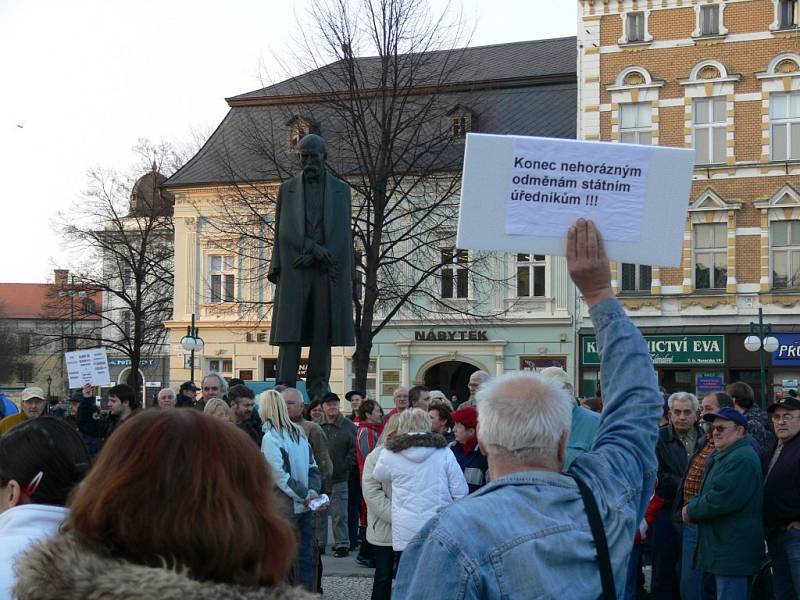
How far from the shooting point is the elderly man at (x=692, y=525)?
28.1 ft

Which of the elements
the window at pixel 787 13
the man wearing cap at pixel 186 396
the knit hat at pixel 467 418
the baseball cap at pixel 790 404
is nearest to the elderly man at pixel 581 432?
the baseball cap at pixel 790 404

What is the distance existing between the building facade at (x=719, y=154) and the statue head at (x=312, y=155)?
24.6m

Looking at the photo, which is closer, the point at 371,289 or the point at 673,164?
the point at 673,164

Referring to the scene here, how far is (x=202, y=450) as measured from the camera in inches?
86.0

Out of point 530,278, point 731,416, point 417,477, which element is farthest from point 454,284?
point 417,477

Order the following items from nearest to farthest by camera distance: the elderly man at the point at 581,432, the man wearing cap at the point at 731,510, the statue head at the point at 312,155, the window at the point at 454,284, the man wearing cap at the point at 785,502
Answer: the elderly man at the point at 581,432
the man wearing cap at the point at 785,502
the man wearing cap at the point at 731,510
the statue head at the point at 312,155
the window at the point at 454,284

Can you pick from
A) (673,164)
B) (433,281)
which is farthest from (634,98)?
(673,164)

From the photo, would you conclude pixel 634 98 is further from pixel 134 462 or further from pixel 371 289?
pixel 134 462

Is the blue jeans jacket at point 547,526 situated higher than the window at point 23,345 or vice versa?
the blue jeans jacket at point 547,526

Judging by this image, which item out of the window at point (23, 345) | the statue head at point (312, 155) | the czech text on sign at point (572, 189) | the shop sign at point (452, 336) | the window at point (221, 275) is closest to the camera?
the czech text on sign at point (572, 189)

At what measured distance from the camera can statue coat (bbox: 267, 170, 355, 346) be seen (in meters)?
10.9

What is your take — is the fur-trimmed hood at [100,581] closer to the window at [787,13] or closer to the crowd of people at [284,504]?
the crowd of people at [284,504]

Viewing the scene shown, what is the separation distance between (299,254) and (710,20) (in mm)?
27109

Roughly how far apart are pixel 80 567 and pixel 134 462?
0.23 m
